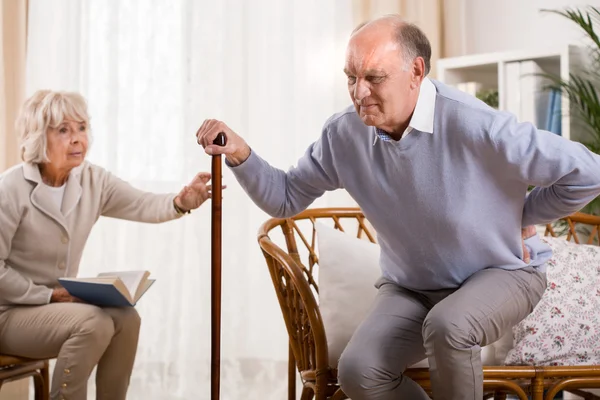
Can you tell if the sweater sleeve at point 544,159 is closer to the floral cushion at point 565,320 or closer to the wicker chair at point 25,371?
the floral cushion at point 565,320

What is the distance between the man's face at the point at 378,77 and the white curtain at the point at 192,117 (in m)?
1.92

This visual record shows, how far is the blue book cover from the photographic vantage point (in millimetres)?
2383

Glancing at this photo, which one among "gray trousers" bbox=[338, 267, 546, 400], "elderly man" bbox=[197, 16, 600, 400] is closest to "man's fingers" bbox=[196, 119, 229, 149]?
"elderly man" bbox=[197, 16, 600, 400]

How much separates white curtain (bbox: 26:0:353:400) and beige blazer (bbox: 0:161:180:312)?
3.02 ft

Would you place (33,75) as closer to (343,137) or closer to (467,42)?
(343,137)

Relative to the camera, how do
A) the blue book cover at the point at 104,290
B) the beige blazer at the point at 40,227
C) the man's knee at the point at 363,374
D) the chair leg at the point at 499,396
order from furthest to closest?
the beige blazer at the point at 40,227 → the blue book cover at the point at 104,290 → the chair leg at the point at 499,396 → the man's knee at the point at 363,374

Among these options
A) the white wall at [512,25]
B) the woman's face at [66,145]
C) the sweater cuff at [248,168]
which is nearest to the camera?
the sweater cuff at [248,168]

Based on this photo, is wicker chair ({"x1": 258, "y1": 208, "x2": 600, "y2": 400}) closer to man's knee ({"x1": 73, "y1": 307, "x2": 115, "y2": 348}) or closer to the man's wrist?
the man's wrist

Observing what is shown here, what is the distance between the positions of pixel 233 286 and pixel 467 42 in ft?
5.51

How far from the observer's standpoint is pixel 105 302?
99.3 inches

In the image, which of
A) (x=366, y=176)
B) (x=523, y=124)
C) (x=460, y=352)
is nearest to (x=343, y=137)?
(x=366, y=176)

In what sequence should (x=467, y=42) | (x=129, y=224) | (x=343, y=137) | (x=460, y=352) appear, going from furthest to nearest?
(x=467, y=42) → (x=129, y=224) → (x=343, y=137) → (x=460, y=352)

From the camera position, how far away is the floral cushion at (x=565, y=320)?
7.51 ft

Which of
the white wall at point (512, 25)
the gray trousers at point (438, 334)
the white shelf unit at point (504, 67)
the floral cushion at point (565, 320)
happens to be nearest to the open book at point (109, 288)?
the gray trousers at point (438, 334)
